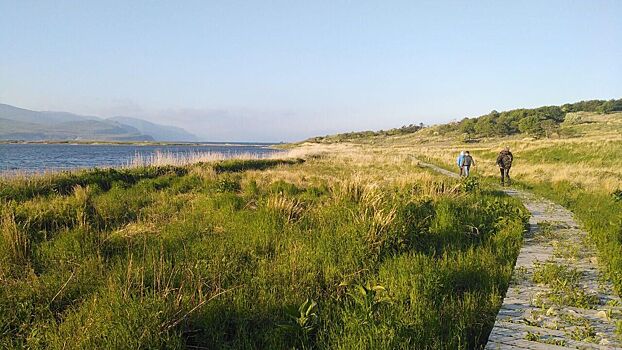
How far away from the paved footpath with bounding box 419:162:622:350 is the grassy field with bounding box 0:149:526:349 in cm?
22

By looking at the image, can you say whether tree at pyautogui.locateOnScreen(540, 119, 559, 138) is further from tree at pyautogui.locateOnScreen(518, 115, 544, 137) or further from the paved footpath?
the paved footpath

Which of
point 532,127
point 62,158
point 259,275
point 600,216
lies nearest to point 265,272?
point 259,275

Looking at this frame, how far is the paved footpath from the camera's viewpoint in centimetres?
346

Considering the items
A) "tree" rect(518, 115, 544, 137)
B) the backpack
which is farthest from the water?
"tree" rect(518, 115, 544, 137)

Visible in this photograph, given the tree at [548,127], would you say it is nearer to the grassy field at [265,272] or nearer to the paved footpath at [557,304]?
the grassy field at [265,272]

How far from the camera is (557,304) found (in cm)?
421

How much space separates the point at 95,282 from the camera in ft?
15.1

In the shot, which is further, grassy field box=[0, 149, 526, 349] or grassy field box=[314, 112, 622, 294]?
grassy field box=[314, 112, 622, 294]

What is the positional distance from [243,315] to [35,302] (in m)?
2.46

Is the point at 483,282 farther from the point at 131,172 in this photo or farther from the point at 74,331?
the point at 131,172

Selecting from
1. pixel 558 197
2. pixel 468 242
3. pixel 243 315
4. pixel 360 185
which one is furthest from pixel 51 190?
pixel 558 197

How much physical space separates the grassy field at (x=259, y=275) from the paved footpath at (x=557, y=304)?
220mm

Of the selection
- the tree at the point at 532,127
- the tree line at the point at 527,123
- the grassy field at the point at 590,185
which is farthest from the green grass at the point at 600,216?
the tree at the point at 532,127

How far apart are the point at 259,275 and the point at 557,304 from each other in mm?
3733
